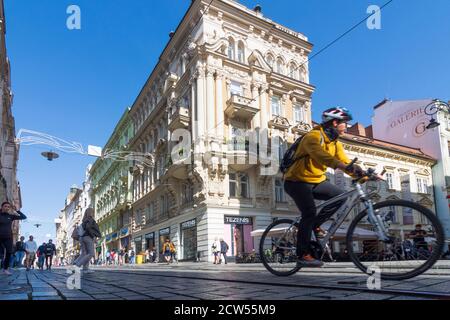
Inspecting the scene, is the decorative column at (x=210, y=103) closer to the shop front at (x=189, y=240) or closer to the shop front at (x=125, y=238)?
the shop front at (x=189, y=240)

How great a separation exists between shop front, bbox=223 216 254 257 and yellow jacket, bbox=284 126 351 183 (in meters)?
20.4

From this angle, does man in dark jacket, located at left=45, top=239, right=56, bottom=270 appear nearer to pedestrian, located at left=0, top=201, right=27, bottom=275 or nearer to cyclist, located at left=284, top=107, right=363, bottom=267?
pedestrian, located at left=0, top=201, right=27, bottom=275

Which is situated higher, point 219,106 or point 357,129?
point 357,129

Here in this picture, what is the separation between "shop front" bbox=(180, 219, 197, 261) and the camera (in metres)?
25.6

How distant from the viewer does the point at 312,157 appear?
4.23 meters

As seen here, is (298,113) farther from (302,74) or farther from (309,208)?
(309,208)

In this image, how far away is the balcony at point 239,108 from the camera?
25422 millimetres

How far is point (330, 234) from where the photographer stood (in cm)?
434

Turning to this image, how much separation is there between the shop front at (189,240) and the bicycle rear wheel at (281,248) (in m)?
20.2

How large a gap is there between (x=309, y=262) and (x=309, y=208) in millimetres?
599

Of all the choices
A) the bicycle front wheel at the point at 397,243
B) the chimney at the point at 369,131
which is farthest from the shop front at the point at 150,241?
the bicycle front wheel at the point at 397,243

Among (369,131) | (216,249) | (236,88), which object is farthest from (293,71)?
(369,131)

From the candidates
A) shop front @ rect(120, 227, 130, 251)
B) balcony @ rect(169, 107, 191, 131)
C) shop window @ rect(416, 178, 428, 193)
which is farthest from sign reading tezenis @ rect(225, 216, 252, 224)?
shop window @ rect(416, 178, 428, 193)
